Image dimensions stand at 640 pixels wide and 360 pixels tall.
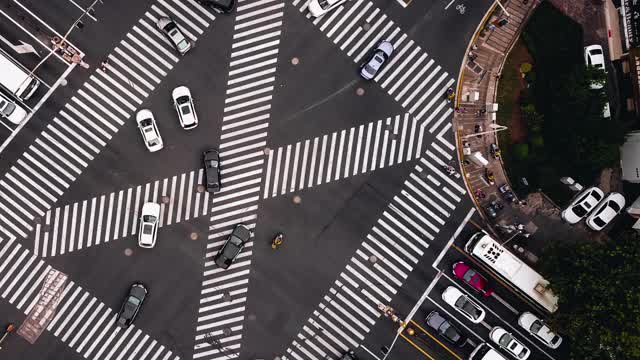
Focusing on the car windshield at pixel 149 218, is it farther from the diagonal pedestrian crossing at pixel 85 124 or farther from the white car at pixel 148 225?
the diagonal pedestrian crossing at pixel 85 124

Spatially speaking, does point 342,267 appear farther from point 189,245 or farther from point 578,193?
point 578,193

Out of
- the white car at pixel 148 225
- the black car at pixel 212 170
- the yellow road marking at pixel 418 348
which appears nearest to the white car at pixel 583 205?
the yellow road marking at pixel 418 348

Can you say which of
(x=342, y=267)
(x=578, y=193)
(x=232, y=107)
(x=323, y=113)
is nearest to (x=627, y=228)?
(x=578, y=193)

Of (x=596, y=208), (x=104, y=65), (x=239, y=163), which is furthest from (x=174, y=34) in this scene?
(x=596, y=208)

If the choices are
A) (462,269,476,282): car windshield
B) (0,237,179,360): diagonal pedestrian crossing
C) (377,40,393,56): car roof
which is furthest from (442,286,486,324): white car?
(0,237,179,360): diagonal pedestrian crossing

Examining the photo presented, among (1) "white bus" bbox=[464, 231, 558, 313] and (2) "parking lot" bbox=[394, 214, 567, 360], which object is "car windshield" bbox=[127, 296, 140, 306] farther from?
(1) "white bus" bbox=[464, 231, 558, 313]
